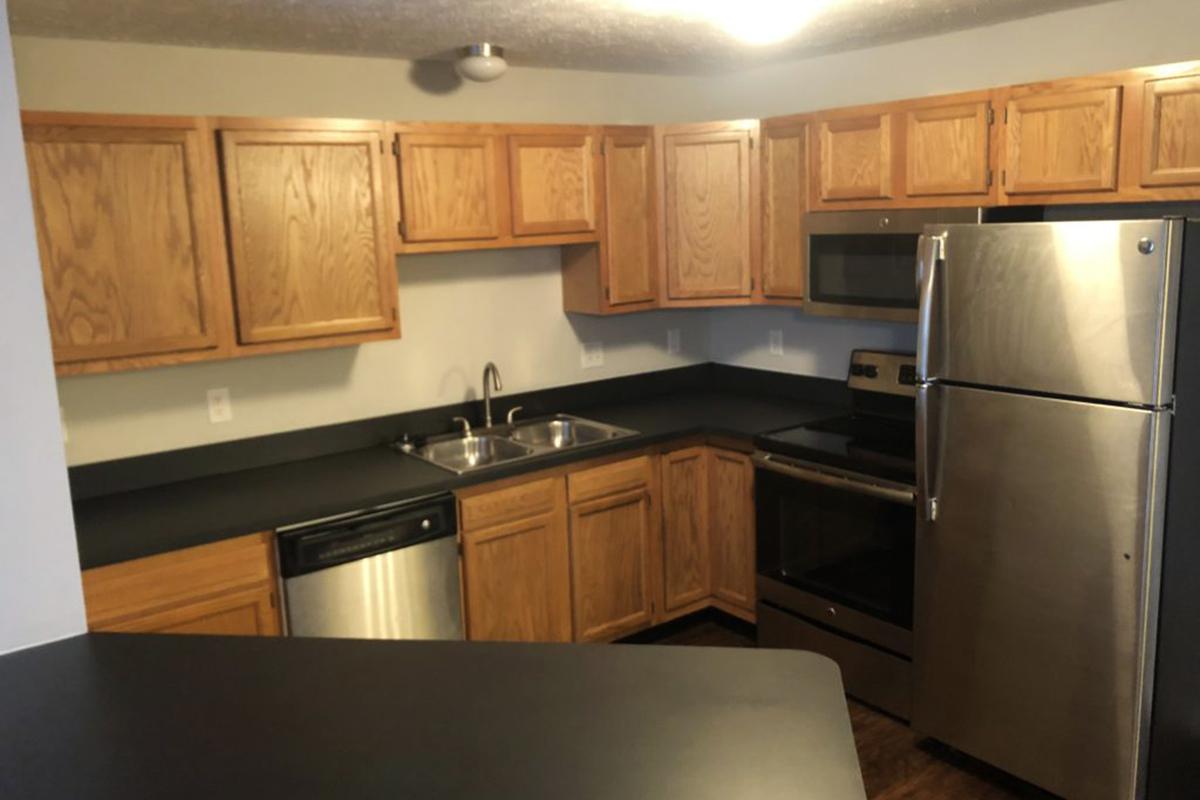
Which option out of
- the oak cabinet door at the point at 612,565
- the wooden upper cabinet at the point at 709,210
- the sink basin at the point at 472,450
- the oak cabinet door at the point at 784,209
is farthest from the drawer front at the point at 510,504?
the oak cabinet door at the point at 784,209

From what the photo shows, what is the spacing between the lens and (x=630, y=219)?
3.75 m

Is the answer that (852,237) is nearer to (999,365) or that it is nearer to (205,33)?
(999,365)

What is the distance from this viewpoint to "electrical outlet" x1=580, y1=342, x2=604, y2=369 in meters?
4.12

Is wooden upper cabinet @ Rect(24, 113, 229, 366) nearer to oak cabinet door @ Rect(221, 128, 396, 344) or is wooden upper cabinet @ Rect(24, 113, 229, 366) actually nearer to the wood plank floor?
oak cabinet door @ Rect(221, 128, 396, 344)

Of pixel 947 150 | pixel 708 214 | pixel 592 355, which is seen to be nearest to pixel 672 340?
pixel 592 355

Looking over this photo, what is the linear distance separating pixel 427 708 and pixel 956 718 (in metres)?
2.15

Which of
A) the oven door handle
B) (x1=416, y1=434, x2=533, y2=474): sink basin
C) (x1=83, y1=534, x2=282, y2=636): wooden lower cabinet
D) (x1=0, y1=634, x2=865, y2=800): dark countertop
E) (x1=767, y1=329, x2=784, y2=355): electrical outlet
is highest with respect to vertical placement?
(x1=767, y1=329, x2=784, y2=355): electrical outlet

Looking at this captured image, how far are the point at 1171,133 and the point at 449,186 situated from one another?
7.12ft

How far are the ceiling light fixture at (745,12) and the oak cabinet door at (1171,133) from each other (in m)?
0.92

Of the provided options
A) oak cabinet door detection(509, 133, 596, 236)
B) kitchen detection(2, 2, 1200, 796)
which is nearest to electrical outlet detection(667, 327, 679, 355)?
kitchen detection(2, 2, 1200, 796)

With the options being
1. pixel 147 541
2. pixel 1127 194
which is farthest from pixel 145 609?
pixel 1127 194

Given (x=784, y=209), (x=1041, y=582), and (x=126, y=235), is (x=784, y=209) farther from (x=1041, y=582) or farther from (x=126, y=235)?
(x=126, y=235)

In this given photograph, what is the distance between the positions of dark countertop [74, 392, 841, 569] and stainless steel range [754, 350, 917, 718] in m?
0.25

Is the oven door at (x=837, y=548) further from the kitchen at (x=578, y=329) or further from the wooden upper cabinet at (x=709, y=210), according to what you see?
the wooden upper cabinet at (x=709, y=210)
